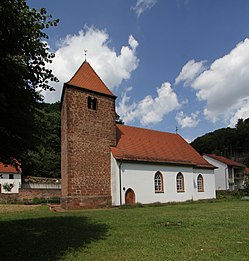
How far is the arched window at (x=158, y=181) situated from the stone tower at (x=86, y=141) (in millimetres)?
5021

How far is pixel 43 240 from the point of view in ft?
30.7

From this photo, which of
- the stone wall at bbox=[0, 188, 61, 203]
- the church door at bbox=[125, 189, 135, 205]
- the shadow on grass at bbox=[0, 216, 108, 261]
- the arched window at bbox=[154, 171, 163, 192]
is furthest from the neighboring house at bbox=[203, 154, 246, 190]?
the shadow on grass at bbox=[0, 216, 108, 261]

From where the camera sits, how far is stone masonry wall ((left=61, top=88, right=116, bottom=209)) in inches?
927

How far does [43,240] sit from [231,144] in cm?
9008

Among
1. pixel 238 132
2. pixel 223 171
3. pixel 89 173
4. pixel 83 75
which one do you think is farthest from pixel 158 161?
pixel 238 132

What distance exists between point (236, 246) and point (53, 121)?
5411 centimetres

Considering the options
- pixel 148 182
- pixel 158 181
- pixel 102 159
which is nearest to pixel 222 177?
pixel 158 181

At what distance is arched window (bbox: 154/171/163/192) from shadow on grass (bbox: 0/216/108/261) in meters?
16.3

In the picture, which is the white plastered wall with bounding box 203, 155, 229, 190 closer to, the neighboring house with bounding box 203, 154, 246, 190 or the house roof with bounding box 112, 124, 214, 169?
the neighboring house with bounding box 203, 154, 246, 190

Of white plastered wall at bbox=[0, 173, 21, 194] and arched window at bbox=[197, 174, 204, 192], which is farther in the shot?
white plastered wall at bbox=[0, 173, 21, 194]

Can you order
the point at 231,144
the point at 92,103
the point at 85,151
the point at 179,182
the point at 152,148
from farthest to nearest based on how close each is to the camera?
the point at 231,144 < the point at 179,182 < the point at 152,148 < the point at 92,103 < the point at 85,151

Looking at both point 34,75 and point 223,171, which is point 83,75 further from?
point 223,171

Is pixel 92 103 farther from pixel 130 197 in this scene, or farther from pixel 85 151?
pixel 130 197

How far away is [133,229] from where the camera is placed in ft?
36.4
